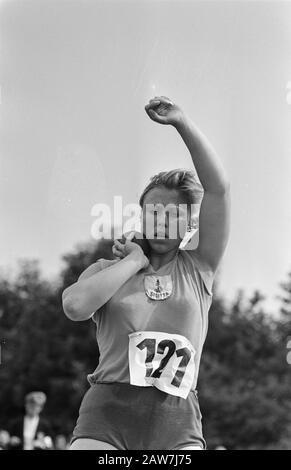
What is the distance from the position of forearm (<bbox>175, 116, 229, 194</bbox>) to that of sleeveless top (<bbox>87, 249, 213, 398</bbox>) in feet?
1.01

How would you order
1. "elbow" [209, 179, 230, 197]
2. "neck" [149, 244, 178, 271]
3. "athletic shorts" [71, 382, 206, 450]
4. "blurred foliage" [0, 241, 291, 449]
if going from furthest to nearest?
"blurred foliage" [0, 241, 291, 449], "neck" [149, 244, 178, 271], "elbow" [209, 179, 230, 197], "athletic shorts" [71, 382, 206, 450]

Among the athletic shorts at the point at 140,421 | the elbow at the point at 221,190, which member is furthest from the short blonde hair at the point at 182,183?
the athletic shorts at the point at 140,421

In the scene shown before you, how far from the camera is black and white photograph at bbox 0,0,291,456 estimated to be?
8.10 feet

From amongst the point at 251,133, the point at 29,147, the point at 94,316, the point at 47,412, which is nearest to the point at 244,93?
the point at 251,133

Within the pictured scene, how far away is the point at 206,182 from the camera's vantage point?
2568 mm

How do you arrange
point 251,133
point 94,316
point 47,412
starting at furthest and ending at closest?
point 47,412 → point 251,133 → point 94,316

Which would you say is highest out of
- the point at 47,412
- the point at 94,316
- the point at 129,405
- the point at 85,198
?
the point at 85,198

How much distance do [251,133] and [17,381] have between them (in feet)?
69.5

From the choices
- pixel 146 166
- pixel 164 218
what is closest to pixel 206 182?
pixel 164 218

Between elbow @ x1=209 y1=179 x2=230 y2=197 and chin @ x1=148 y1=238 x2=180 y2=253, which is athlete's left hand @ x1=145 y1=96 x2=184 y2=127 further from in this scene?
chin @ x1=148 y1=238 x2=180 y2=253

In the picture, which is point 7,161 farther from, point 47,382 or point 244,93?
point 47,382

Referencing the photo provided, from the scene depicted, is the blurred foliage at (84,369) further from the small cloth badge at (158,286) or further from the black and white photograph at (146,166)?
the small cloth badge at (158,286)

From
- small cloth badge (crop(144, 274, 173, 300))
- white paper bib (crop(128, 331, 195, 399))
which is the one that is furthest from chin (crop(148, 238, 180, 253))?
white paper bib (crop(128, 331, 195, 399))

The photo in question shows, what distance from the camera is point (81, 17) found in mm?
4457
